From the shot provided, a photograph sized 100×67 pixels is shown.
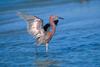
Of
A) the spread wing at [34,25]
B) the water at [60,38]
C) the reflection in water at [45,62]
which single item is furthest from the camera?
the spread wing at [34,25]

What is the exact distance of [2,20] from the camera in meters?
19.2

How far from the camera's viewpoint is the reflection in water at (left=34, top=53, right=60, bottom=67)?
10977 mm

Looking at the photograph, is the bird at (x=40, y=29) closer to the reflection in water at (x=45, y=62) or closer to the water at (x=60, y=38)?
the water at (x=60, y=38)

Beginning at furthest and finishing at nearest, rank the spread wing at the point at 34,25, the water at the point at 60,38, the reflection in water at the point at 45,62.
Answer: the spread wing at the point at 34,25
the water at the point at 60,38
the reflection in water at the point at 45,62

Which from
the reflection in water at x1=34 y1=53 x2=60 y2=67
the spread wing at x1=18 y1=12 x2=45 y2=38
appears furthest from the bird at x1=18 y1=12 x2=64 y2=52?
the reflection in water at x1=34 y1=53 x2=60 y2=67

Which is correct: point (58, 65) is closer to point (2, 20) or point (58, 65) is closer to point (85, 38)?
point (85, 38)

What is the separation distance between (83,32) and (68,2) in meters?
8.16

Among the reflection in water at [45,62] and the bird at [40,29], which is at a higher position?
the bird at [40,29]

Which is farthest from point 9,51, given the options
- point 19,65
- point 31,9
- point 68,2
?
point 68,2

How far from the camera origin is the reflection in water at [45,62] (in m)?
11.0

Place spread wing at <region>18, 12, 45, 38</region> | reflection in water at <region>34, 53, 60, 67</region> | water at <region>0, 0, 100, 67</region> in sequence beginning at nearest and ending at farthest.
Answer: reflection in water at <region>34, 53, 60, 67</region>
water at <region>0, 0, 100, 67</region>
spread wing at <region>18, 12, 45, 38</region>

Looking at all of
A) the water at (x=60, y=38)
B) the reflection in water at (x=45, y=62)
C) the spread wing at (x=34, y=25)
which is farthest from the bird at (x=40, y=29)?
the reflection in water at (x=45, y=62)

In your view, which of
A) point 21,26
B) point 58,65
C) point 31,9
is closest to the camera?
point 58,65

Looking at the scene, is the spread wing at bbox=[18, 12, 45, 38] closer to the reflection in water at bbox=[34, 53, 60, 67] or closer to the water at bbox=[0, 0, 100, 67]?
the water at bbox=[0, 0, 100, 67]
